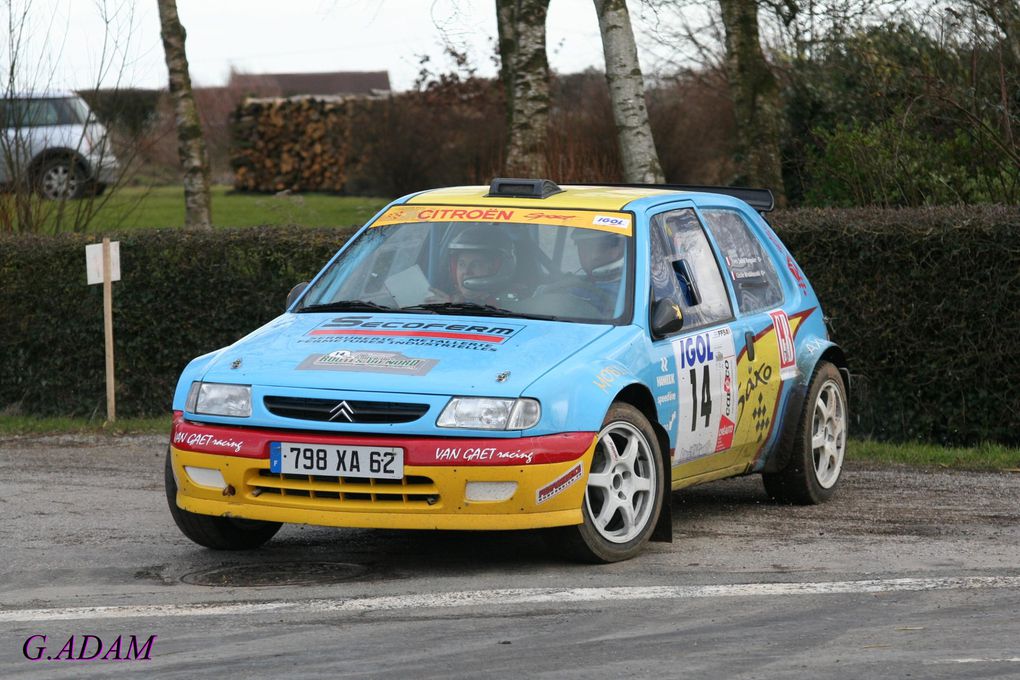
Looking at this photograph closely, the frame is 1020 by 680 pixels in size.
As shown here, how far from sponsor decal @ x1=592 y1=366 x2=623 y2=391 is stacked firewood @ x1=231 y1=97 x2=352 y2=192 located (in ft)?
111

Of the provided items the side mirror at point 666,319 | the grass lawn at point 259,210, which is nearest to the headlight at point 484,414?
the side mirror at point 666,319

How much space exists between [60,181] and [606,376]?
Answer: 1063cm

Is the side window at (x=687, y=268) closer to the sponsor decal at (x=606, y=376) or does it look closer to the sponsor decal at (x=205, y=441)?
the sponsor decal at (x=606, y=376)

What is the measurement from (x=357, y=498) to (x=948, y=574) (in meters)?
2.47

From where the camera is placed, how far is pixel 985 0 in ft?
46.1

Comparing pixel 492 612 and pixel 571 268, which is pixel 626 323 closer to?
pixel 571 268

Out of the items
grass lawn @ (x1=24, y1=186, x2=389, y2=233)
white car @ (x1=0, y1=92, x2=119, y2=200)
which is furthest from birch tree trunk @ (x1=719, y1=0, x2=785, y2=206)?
white car @ (x1=0, y1=92, x2=119, y2=200)

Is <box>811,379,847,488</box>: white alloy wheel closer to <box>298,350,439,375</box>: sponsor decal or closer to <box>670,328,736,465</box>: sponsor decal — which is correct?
<box>670,328,736,465</box>: sponsor decal

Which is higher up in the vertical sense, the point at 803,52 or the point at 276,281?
the point at 803,52

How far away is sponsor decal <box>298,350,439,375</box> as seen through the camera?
6.69 meters

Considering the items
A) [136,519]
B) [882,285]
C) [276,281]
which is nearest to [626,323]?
[136,519]

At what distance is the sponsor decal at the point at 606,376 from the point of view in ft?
22.4

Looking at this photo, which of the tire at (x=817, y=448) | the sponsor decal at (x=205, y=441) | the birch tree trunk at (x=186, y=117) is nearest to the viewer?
the sponsor decal at (x=205, y=441)

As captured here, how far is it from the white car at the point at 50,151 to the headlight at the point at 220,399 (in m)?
9.17
